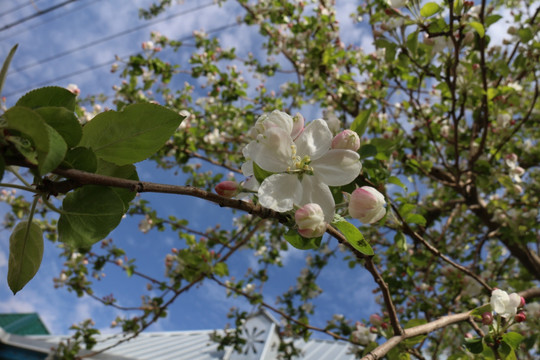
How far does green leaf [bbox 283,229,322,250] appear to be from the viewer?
1.95 ft

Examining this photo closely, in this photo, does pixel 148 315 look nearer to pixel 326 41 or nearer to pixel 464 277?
pixel 464 277

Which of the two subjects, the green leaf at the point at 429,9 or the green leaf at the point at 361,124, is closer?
the green leaf at the point at 361,124

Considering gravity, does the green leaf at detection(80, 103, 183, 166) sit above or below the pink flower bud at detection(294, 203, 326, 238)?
above

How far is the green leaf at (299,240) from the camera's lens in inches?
23.4

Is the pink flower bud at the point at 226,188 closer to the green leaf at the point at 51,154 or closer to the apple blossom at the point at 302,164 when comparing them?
the apple blossom at the point at 302,164

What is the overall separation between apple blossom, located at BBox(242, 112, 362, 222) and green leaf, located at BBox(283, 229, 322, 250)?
0.18ft

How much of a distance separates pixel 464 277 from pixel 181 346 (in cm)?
404

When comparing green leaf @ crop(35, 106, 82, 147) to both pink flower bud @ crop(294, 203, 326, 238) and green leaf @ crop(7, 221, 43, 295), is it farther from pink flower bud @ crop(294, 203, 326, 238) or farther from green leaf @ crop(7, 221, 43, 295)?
pink flower bud @ crop(294, 203, 326, 238)

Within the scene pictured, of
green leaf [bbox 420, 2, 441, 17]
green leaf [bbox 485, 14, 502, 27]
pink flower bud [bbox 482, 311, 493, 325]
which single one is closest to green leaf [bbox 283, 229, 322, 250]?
pink flower bud [bbox 482, 311, 493, 325]

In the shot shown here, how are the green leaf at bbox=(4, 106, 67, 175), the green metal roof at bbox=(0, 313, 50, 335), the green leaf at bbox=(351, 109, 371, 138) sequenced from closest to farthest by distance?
the green leaf at bbox=(4, 106, 67, 175) < the green leaf at bbox=(351, 109, 371, 138) < the green metal roof at bbox=(0, 313, 50, 335)

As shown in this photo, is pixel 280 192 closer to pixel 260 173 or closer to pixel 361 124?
pixel 260 173

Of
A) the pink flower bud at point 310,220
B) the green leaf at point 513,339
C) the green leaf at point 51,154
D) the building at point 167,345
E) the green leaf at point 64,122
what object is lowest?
the green leaf at point 51,154

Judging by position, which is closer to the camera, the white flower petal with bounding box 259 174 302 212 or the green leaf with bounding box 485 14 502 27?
the white flower petal with bounding box 259 174 302 212

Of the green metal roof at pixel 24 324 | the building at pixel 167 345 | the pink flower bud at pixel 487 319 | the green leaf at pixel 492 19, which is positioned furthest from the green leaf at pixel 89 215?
the green metal roof at pixel 24 324
